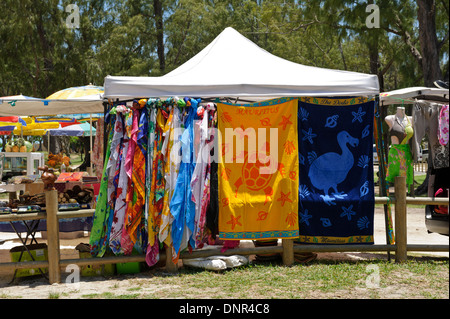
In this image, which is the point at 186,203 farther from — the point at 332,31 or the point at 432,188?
the point at 332,31

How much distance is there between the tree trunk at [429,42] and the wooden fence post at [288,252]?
9.33 metres

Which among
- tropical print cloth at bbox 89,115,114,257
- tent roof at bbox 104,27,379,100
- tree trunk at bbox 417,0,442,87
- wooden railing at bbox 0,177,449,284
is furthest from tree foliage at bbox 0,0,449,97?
tropical print cloth at bbox 89,115,114,257

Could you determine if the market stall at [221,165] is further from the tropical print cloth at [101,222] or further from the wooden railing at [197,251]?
the wooden railing at [197,251]

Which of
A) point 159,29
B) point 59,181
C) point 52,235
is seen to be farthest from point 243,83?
point 159,29

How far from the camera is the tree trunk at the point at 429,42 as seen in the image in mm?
13539

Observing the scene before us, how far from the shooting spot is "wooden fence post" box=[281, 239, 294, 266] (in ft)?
20.1

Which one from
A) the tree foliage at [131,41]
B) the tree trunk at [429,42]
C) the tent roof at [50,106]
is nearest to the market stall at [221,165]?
the tent roof at [50,106]

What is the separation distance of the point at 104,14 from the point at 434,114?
66.2ft

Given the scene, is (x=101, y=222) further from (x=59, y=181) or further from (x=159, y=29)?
(x=159, y=29)

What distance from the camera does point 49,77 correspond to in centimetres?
2242

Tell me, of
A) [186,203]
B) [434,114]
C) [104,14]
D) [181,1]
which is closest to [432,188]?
[434,114]

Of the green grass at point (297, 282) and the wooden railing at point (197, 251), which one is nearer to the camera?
the green grass at point (297, 282)

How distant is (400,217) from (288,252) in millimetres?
1425

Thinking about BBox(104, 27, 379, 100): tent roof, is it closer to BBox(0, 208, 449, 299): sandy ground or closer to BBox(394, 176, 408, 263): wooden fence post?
BBox(394, 176, 408, 263): wooden fence post
